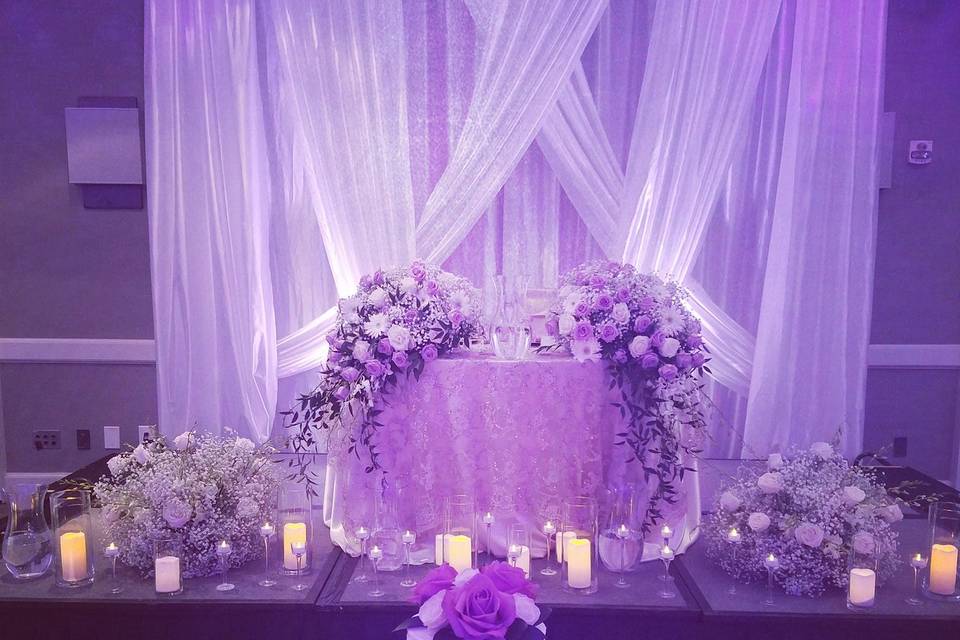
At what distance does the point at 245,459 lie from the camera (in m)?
2.63

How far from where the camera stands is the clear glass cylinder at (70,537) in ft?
7.70

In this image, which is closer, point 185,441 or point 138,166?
point 185,441

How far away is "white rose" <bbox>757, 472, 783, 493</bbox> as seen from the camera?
8.07 ft

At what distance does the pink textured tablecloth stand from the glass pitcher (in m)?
0.96

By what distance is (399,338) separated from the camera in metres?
2.47

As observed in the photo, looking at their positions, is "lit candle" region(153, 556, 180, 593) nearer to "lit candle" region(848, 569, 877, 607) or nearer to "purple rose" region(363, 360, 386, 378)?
"purple rose" region(363, 360, 386, 378)

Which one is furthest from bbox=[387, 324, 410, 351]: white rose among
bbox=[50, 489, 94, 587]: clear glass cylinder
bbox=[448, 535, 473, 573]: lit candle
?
bbox=[50, 489, 94, 587]: clear glass cylinder

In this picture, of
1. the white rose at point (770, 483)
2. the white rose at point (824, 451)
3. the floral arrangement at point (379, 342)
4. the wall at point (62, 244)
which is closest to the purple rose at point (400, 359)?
the floral arrangement at point (379, 342)

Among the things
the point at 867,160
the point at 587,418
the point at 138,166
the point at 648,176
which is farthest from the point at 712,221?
the point at 138,166

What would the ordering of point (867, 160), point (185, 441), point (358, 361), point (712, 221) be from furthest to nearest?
1. point (712, 221)
2. point (867, 160)
3. point (185, 441)
4. point (358, 361)

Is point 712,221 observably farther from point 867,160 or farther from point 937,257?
point 937,257

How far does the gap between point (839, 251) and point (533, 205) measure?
4.72 ft

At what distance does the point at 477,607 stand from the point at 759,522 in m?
1.52

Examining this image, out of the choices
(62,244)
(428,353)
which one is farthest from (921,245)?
(62,244)
